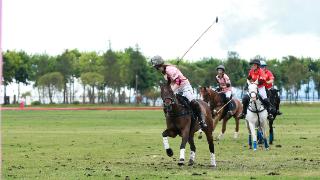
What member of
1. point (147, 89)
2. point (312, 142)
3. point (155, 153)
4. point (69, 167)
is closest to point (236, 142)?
point (312, 142)

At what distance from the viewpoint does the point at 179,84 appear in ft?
58.7

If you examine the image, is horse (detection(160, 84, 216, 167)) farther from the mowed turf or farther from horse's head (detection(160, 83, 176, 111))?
the mowed turf

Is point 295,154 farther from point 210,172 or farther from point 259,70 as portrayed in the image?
point 210,172

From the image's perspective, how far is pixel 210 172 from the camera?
15.8 meters

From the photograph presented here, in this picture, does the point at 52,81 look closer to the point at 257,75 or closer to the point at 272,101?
the point at 272,101

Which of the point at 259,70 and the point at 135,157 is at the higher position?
the point at 259,70

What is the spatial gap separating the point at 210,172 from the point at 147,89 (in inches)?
4387

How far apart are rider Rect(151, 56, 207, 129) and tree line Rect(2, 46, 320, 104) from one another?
9858cm

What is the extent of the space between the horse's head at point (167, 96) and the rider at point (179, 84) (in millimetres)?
281

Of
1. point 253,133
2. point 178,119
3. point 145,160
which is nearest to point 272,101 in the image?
point 253,133

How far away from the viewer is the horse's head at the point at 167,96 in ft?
56.3

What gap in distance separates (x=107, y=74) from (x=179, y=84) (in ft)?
Answer: 330

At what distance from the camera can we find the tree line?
4705 inches

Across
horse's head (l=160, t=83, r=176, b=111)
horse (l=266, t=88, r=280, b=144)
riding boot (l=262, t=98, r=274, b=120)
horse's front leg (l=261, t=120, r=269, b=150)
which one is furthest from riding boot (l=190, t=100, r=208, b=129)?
horse (l=266, t=88, r=280, b=144)
